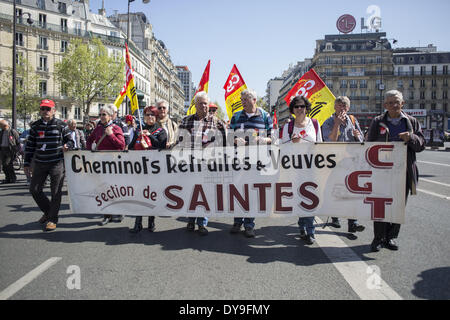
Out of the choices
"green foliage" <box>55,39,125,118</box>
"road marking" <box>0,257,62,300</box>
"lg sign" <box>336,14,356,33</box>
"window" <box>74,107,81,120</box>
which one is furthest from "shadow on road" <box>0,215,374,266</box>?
"lg sign" <box>336,14,356,33</box>

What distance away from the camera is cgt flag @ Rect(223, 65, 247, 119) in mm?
10812

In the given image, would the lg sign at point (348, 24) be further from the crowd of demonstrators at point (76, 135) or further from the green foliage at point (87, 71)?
the crowd of demonstrators at point (76, 135)

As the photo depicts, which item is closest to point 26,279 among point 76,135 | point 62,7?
point 76,135

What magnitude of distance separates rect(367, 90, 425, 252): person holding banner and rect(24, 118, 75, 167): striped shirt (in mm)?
4732

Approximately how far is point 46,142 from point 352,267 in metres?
4.87

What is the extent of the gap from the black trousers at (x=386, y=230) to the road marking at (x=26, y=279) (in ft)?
12.9

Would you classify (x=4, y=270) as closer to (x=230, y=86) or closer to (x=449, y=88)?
(x=230, y=86)

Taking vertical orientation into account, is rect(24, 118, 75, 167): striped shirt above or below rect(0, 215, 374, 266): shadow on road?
above

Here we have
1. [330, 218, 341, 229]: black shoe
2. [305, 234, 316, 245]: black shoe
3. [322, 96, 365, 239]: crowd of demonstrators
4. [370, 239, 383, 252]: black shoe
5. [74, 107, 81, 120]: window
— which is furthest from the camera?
[74, 107, 81, 120]: window

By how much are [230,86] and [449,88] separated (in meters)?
85.8

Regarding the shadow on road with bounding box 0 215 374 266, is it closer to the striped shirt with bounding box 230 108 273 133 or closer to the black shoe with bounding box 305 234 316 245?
the black shoe with bounding box 305 234 316 245

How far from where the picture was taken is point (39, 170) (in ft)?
18.4

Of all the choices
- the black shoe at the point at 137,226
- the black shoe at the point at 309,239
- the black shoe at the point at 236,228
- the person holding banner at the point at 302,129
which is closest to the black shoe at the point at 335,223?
the person holding banner at the point at 302,129

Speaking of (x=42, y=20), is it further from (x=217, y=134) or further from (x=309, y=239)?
(x=309, y=239)
